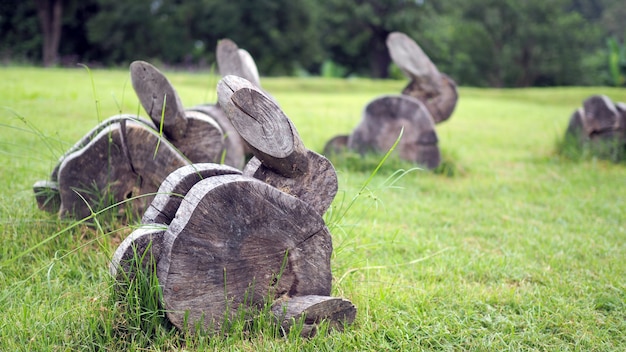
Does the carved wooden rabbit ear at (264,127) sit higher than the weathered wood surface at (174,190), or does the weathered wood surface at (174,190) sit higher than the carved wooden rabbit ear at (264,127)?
the carved wooden rabbit ear at (264,127)

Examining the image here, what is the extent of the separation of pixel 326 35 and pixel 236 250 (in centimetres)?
3609

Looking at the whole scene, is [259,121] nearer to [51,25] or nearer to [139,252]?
[139,252]

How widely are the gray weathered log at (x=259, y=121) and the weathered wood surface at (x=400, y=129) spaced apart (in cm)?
366

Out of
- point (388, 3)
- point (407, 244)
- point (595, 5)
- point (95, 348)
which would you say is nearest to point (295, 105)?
point (407, 244)

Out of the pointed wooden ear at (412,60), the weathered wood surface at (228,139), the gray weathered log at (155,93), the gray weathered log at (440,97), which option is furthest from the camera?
the gray weathered log at (440,97)

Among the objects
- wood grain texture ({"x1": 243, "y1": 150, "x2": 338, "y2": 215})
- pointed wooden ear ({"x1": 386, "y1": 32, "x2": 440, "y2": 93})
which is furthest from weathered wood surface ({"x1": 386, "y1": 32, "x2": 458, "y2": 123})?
wood grain texture ({"x1": 243, "y1": 150, "x2": 338, "y2": 215})

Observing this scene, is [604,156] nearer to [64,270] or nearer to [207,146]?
[207,146]

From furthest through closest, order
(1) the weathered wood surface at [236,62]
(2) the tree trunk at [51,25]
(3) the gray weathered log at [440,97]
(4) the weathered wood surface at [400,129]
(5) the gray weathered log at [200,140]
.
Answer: (2) the tree trunk at [51,25] < (3) the gray weathered log at [440,97] < (4) the weathered wood surface at [400,129] < (1) the weathered wood surface at [236,62] < (5) the gray weathered log at [200,140]

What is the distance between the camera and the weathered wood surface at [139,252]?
2180 millimetres

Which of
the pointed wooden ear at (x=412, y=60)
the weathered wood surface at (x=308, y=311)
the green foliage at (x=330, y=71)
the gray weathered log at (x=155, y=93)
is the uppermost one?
the pointed wooden ear at (x=412, y=60)

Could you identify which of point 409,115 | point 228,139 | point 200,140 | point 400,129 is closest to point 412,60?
point 409,115

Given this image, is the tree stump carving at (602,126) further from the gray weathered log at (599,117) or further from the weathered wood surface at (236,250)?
the weathered wood surface at (236,250)

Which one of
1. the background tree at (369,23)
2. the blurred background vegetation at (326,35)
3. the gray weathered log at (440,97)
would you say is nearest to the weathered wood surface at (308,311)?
the gray weathered log at (440,97)

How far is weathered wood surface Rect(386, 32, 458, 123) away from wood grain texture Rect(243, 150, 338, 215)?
12.7 feet
